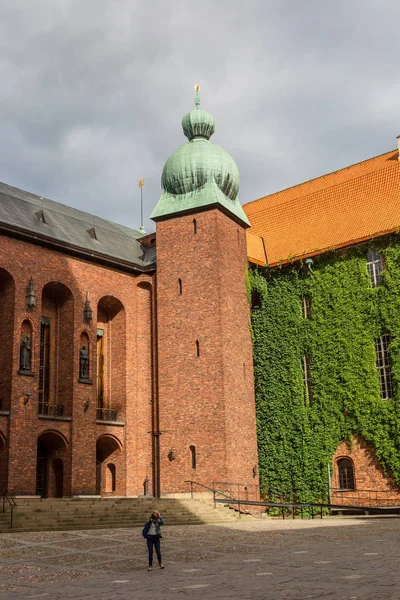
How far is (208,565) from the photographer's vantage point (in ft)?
37.1

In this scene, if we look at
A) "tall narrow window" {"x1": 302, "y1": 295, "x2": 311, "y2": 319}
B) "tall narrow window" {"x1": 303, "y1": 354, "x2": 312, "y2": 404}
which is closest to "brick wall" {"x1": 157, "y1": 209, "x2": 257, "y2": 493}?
"tall narrow window" {"x1": 303, "y1": 354, "x2": 312, "y2": 404}

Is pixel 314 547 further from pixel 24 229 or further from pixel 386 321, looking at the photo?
pixel 24 229

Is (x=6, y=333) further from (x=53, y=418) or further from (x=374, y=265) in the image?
(x=374, y=265)

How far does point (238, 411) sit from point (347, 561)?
14.9 metres

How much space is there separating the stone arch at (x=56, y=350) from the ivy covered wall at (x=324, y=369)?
23.9 feet

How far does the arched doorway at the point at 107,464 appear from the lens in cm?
2630

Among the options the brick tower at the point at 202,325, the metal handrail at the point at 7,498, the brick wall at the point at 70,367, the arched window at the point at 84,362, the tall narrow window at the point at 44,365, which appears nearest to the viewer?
the metal handrail at the point at 7,498

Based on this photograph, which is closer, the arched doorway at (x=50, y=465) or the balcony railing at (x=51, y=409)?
the arched doorway at (x=50, y=465)

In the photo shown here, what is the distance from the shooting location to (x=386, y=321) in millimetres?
25281

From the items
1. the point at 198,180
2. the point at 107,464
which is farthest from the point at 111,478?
the point at 198,180

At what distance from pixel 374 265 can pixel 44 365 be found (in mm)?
12627

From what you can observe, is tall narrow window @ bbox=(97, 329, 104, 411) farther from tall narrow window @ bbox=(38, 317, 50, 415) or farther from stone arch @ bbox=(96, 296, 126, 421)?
tall narrow window @ bbox=(38, 317, 50, 415)

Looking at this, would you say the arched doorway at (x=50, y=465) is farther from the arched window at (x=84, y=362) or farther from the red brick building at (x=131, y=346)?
the arched window at (x=84, y=362)

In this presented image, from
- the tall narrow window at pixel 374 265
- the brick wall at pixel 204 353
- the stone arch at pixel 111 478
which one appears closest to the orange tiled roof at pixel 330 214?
the tall narrow window at pixel 374 265
